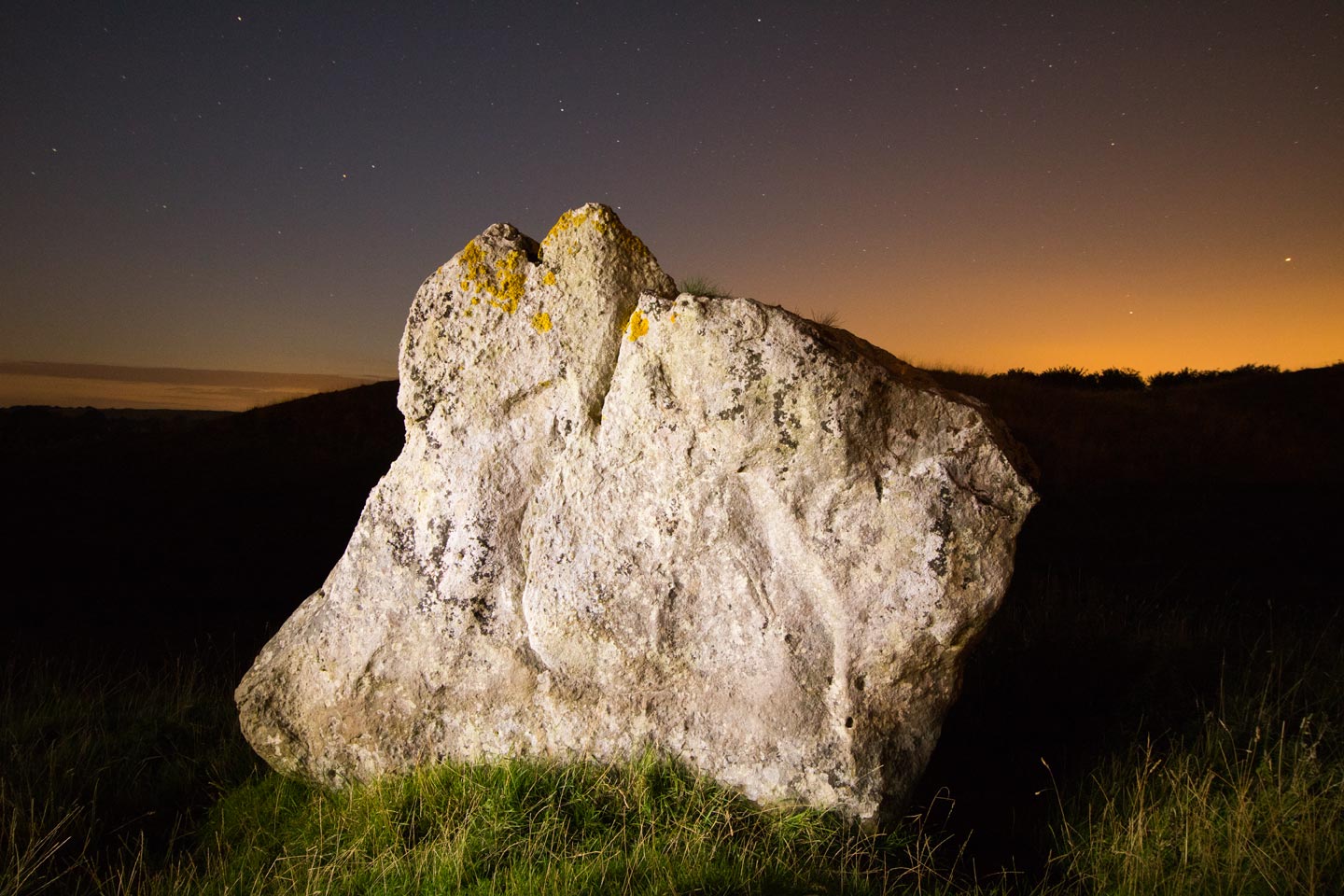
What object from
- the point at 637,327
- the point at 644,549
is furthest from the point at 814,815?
the point at 637,327

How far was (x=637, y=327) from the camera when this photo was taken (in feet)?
11.9

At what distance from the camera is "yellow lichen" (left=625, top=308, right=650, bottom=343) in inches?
141

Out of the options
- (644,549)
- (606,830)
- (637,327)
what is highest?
(637,327)

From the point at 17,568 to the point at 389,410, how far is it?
10.3 m

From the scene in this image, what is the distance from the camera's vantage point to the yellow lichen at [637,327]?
3591mm

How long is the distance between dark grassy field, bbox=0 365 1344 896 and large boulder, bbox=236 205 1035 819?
277mm

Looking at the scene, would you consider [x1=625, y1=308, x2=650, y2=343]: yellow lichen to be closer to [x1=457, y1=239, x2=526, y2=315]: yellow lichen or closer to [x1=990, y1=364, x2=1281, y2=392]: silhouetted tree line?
[x1=457, y1=239, x2=526, y2=315]: yellow lichen

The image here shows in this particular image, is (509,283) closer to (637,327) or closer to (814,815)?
(637,327)

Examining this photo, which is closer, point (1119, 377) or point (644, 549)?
point (644, 549)

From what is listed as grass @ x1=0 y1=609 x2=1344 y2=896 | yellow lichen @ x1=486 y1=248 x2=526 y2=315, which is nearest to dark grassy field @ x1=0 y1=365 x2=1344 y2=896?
grass @ x1=0 y1=609 x2=1344 y2=896

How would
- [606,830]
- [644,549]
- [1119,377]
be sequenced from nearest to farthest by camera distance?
1. [606,830]
2. [644,549]
3. [1119,377]

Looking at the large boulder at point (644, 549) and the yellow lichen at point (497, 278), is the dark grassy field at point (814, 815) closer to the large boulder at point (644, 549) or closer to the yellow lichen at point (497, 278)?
the large boulder at point (644, 549)

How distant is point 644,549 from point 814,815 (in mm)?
1271

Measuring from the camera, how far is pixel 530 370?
399 cm
